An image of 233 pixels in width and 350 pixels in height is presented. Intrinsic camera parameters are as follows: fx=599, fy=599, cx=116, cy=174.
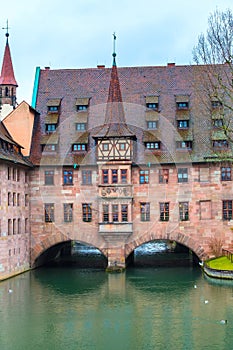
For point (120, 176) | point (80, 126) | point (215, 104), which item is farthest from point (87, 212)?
point (215, 104)

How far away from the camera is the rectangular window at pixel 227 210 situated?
43438 mm

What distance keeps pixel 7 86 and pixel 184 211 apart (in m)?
21.3

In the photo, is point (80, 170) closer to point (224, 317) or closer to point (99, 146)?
point (99, 146)

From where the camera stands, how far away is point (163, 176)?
1736 inches

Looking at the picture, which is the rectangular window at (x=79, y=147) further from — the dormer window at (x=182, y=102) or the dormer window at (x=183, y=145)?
the dormer window at (x=182, y=102)

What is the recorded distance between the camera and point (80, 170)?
146 ft

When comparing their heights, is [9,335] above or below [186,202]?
below

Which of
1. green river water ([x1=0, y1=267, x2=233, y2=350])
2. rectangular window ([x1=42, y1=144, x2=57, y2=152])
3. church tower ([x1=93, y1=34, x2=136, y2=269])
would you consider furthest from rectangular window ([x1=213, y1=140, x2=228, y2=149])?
rectangular window ([x1=42, y1=144, x2=57, y2=152])

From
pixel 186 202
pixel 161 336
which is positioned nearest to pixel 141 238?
pixel 186 202

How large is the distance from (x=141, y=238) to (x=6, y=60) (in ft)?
73.7

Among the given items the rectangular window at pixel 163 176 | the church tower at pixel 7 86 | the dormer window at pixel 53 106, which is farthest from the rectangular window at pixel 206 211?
the church tower at pixel 7 86

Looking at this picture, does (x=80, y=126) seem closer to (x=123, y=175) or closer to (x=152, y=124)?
(x=152, y=124)

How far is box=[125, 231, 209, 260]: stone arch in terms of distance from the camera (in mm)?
43625

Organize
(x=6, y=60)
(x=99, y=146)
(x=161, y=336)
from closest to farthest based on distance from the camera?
(x=161, y=336) → (x=99, y=146) → (x=6, y=60)
